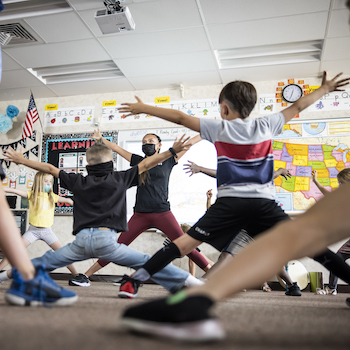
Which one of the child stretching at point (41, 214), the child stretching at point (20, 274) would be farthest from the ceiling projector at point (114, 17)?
the child stretching at point (20, 274)

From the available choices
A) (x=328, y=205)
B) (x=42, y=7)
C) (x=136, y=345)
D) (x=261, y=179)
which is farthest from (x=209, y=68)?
(x=136, y=345)

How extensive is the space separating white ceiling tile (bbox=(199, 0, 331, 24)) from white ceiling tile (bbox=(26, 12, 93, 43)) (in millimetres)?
1386

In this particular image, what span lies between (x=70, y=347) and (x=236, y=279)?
0.38 meters

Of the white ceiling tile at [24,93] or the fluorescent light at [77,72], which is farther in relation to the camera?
the white ceiling tile at [24,93]

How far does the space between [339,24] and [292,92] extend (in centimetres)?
129

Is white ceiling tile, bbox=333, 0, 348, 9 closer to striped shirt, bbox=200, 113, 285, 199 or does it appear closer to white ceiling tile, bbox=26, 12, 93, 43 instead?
striped shirt, bbox=200, 113, 285, 199

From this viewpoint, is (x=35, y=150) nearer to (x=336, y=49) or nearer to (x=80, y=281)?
(x=80, y=281)

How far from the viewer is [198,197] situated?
5016mm

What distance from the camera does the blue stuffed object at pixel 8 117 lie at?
5.77 m

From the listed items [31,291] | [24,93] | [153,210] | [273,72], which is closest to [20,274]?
[31,291]

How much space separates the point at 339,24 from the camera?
383 centimetres

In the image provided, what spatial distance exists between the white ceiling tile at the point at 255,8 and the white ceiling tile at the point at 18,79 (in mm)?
2862

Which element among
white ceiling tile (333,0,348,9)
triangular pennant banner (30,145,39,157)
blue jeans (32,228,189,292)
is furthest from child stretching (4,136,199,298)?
triangular pennant banner (30,145,39,157)

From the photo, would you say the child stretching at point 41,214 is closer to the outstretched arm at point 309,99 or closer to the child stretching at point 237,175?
the child stretching at point 237,175
